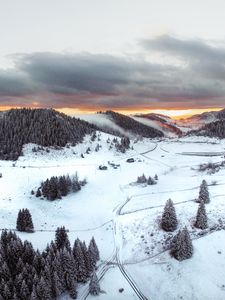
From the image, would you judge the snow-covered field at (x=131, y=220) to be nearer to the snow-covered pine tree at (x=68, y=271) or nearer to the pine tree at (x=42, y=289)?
the snow-covered pine tree at (x=68, y=271)

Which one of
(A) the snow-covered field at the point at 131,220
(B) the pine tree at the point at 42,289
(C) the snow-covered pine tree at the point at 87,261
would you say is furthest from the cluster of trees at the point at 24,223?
(B) the pine tree at the point at 42,289

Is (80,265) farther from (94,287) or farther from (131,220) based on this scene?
(131,220)

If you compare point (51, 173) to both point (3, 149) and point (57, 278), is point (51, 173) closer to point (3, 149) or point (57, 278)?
point (3, 149)

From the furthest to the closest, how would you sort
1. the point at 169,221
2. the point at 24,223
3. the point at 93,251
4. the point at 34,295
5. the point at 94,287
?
the point at 24,223 → the point at 169,221 → the point at 93,251 → the point at 94,287 → the point at 34,295

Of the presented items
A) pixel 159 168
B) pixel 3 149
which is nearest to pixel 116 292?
pixel 159 168

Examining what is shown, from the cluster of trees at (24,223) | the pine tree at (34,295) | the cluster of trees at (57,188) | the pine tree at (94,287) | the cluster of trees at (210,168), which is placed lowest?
the pine tree at (94,287)

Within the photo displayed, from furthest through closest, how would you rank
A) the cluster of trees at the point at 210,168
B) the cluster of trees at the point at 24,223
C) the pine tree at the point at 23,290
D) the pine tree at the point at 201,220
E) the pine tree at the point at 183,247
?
the cluster of trees at the point at 210,168 → the cluster of trees at the point at 24,223 → the pine tree at the point at 201,220 → the pine tree at the point at 183,247 → the pine tree at the point at 23,290

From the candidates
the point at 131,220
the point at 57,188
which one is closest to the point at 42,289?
the point at 131,220
